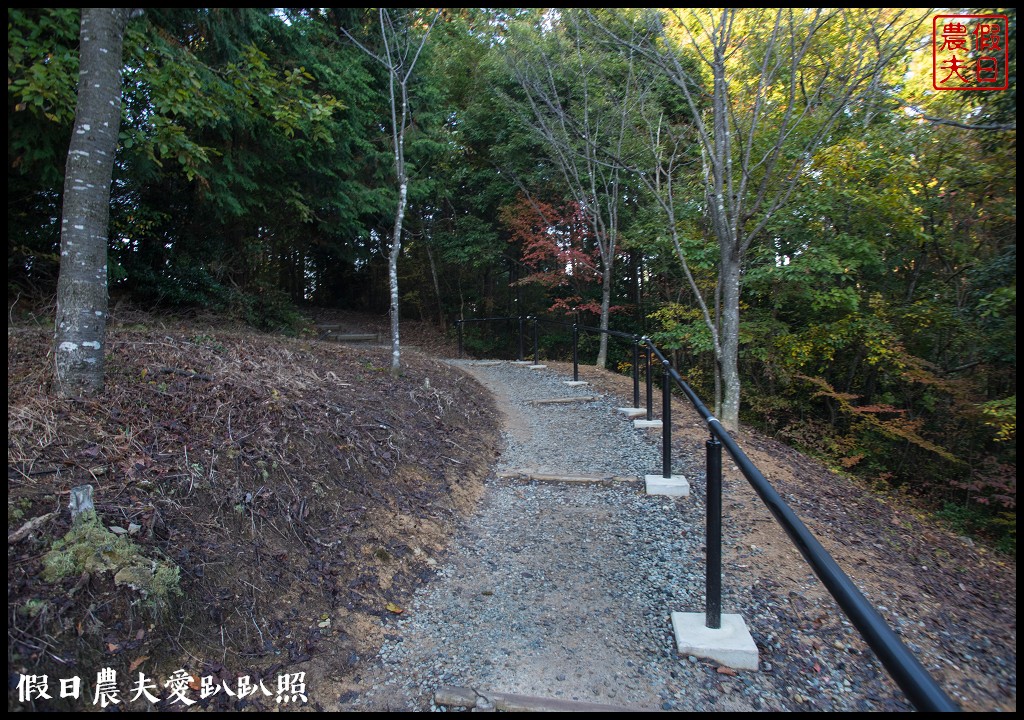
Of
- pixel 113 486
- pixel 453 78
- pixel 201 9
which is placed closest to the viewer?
pixel 113 486

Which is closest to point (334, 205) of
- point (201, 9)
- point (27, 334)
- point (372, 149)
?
point (372, 149)

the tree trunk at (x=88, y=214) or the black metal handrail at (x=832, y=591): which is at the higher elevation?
the tree trunk at (x=88, y=214)

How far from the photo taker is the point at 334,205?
9828mm

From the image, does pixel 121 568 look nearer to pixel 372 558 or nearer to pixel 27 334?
pixel 372 558

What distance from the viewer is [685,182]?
987 centimetres

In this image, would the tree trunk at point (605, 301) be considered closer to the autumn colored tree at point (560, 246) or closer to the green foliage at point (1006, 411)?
the autumn colored tree at point (560, 246)

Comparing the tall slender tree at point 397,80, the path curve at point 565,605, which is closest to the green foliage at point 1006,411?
the path curve at point 565,605

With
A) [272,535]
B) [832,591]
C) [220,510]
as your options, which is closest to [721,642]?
[832,591]

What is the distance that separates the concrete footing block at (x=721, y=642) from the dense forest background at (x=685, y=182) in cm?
440

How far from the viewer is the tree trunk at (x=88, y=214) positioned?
3334 mm

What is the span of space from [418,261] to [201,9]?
12608mm

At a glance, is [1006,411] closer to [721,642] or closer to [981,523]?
[981,523]

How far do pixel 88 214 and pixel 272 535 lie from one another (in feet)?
7.87

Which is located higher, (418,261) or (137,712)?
(418,261)
